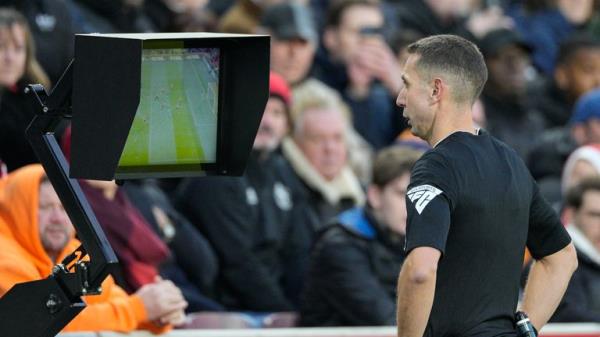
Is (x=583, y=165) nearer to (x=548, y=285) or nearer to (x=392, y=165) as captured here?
(x=392, y=165)

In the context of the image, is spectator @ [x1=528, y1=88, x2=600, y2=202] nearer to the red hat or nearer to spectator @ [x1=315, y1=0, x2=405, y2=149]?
spectator @ [x1=315, y1=0, x2=405, y2=149]

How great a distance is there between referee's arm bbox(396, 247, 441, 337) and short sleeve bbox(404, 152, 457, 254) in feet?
0.11

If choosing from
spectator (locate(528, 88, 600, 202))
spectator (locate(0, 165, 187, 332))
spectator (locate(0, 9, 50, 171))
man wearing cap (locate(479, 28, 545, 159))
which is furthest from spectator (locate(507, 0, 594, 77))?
spectator (locate(0, 165, 187, 332))

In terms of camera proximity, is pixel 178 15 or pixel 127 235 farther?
pixel 178 15

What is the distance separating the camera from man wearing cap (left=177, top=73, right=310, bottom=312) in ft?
26.9

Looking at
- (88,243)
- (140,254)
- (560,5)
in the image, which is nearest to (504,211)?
(88,243)

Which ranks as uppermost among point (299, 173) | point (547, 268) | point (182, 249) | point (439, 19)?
point (439, 19)

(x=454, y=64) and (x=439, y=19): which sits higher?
(x=454, y=64)

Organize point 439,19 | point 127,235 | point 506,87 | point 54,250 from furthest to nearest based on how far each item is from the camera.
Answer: point 439,19 < point 506,87 < point 127,235 < point 54,250

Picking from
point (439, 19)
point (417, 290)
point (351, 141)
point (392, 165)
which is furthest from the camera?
point (439, 19)

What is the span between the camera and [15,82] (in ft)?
25.2

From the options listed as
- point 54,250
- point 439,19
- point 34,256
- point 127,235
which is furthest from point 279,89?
point 439,19

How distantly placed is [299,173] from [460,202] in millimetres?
4521

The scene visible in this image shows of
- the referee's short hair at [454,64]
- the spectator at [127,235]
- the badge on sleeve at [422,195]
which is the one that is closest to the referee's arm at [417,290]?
the badge on sleeve at [422,195]
